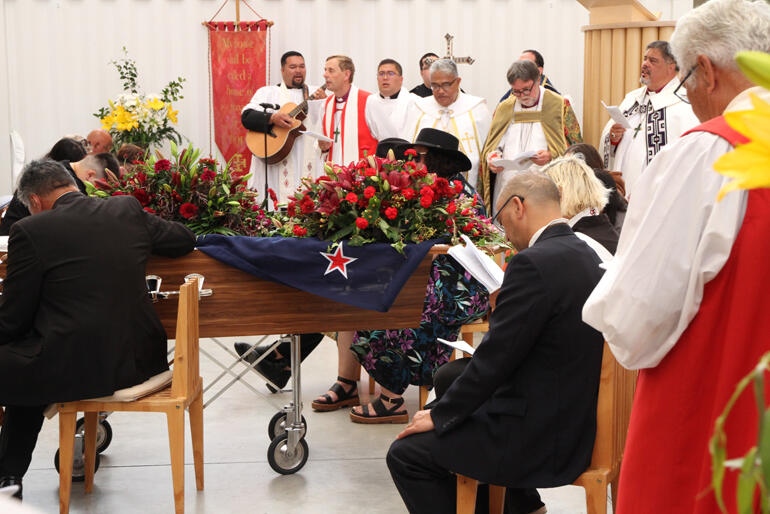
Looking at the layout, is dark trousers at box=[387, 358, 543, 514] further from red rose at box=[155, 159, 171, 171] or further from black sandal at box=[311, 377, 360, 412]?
black sandal at box=[311, 377, 360, 412]

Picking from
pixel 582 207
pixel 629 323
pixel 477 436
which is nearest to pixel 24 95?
pixel 582 207

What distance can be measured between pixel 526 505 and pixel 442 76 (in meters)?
4.36

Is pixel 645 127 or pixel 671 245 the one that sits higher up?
pixel 645 127

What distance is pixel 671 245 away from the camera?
5.51 feet

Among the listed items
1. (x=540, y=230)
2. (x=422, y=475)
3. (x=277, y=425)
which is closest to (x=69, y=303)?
(x=277, y=425)

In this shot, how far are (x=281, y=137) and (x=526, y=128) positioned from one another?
222 centimetres

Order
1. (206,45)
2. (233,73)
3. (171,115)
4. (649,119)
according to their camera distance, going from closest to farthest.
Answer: (649,119)
(171,115)
(233,73)
(206,45)

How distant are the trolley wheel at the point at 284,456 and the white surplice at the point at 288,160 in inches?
166

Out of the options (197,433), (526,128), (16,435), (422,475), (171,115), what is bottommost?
(197,433)

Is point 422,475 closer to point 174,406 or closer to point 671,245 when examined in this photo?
point 174,406

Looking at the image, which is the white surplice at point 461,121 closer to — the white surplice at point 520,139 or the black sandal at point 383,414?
the white surplice at point 520,139

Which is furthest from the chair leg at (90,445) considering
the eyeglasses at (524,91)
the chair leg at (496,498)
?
the eyeglasses at (524,91)

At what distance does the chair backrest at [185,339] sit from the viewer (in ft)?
11.2

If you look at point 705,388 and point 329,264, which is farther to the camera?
point 329,264
